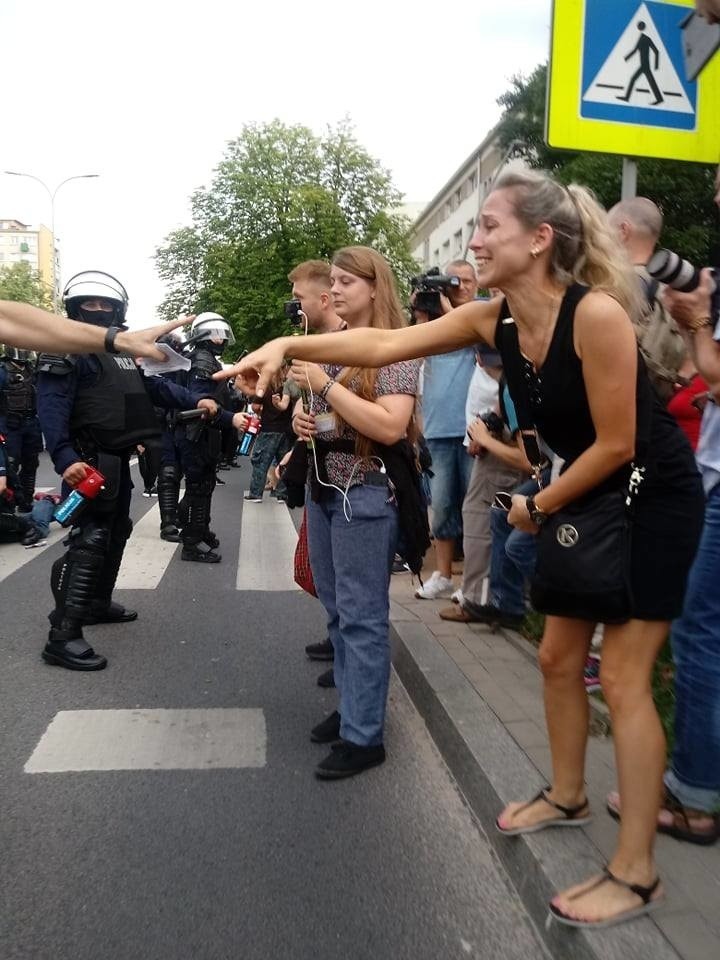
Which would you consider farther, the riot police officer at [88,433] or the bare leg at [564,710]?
the riot police officer at [88,433]

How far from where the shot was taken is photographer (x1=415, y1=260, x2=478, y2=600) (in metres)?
5.96

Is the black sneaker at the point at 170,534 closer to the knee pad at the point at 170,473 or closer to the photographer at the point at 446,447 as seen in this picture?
the knee pad at the point at 170,473

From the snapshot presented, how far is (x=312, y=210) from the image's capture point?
37375 mm

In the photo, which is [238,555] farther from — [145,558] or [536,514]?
[536,514]

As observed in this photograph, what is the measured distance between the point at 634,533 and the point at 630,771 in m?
0.59

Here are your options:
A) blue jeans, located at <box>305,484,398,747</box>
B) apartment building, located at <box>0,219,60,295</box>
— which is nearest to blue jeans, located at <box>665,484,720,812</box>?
blue jeans, located at <box>305,484,398,747</box>

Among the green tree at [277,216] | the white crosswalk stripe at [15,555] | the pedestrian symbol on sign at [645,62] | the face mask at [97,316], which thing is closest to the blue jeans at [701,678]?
the pedestrian symbol on sign at [645,62]

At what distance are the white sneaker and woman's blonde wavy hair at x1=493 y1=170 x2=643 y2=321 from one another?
12.1ft

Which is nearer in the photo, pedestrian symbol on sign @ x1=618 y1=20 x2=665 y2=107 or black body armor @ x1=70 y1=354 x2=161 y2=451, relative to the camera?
pedestrian symbol on sign @ x1=618 y1=20 x2=665 y2=107

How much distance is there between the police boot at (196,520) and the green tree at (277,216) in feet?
91.7

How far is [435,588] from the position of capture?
238 inches

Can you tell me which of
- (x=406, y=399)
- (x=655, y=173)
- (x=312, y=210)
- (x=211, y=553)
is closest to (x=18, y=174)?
(x=312, y=210)

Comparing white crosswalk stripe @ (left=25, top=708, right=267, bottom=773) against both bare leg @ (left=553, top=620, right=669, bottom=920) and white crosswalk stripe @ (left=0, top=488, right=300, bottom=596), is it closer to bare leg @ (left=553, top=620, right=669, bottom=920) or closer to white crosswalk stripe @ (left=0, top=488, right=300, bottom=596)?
bare leg @ (left=553, top=620, right=669, bottom=920)

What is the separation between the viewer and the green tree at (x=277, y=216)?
3647 cm
